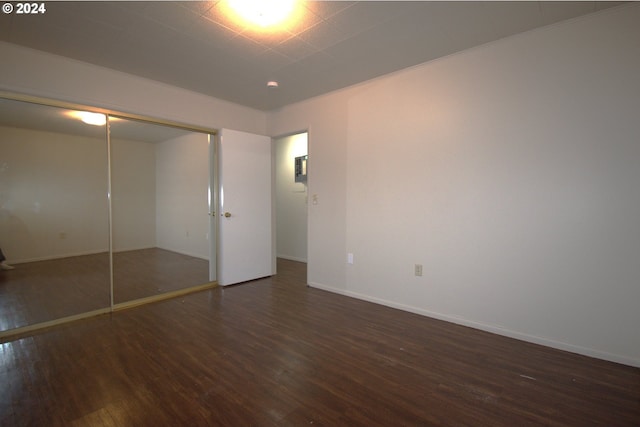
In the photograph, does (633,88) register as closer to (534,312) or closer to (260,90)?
(534,312)

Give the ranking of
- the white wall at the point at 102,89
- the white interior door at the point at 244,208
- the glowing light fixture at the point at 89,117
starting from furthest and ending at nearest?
the white interior door at the point at 244,208 < the glowing light fixture at the point at 89,117 < the white wall at the point at 102,89

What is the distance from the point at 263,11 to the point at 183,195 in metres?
3.35

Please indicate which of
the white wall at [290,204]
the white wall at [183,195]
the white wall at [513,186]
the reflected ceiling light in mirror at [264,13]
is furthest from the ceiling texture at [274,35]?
the white wall at [290,204]

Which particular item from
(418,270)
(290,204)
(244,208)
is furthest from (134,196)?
(418,270)

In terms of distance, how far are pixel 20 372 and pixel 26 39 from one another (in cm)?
256

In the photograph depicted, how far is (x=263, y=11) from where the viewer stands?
2.01 metres

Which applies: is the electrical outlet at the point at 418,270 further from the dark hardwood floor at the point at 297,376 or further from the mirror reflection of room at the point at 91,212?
the mirror reflection of room at the point at 91,212

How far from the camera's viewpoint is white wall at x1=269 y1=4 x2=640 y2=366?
203 centimetres

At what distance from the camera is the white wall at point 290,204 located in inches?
215

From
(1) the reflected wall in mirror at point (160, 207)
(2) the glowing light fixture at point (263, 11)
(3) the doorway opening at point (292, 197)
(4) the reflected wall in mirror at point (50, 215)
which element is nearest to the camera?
(2) the glowing light fixture at point (263, 11)

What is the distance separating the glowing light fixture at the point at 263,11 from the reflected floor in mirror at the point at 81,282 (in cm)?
280

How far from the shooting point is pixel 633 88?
1.97 m

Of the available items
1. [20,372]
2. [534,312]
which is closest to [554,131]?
[534,312]

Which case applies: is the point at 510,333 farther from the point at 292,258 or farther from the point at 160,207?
the point at 160,207
